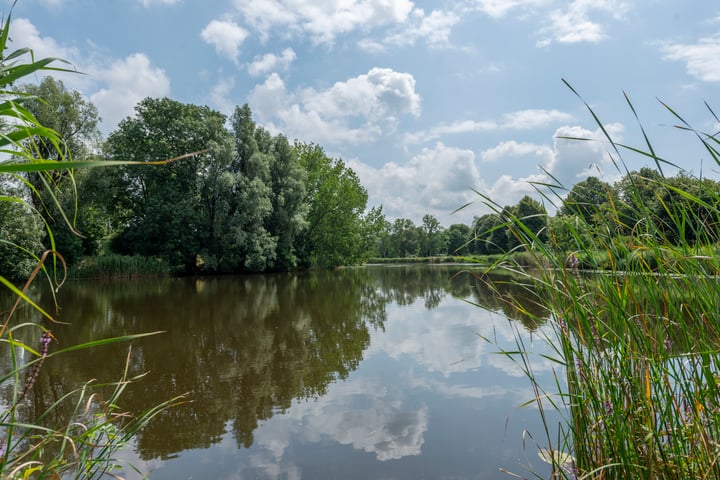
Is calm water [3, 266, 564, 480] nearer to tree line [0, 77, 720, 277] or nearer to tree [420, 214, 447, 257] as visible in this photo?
tree line [0, 77, 720, 277]

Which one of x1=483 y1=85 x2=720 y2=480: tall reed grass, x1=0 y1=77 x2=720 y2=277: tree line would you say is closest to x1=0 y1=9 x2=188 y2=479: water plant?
x1=483 y1=85 x2=720 y2=480: tall reed grass

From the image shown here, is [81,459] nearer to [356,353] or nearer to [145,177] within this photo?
[356,353]

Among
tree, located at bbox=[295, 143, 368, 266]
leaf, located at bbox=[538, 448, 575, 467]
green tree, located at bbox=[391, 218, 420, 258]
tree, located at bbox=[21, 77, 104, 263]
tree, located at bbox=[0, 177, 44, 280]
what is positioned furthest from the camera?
green tree, located at bbox=[391, 218, 420, 258]

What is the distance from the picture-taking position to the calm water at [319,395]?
3.04m

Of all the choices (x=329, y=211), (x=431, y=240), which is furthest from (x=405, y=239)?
(x=329, y=211)

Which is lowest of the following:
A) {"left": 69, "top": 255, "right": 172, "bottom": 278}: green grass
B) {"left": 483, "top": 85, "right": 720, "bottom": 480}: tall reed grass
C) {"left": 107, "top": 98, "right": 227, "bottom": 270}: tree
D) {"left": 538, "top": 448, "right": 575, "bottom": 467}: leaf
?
{"left": 69, "top": 255, "right": 172, "bottom": 278}: green grass

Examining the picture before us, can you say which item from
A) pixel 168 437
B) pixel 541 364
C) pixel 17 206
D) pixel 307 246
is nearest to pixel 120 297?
pixel 17 206

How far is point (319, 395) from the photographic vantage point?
14.4ft

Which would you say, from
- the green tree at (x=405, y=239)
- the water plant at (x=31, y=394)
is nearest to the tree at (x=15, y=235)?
the water plant at (x=31, y=394)

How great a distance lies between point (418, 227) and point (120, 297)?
71.9m

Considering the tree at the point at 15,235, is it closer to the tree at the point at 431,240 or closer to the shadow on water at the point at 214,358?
the shadow on water at the point at 214,358

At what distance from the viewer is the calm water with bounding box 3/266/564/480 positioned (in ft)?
9.98

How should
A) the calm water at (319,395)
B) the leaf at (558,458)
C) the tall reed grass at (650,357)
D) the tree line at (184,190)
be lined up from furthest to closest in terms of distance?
the tree line at (184,190)
the calm water at (319,395)
the leaf at (558,458)
the tall reed grass at (650,357)

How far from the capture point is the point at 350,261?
118 feet
